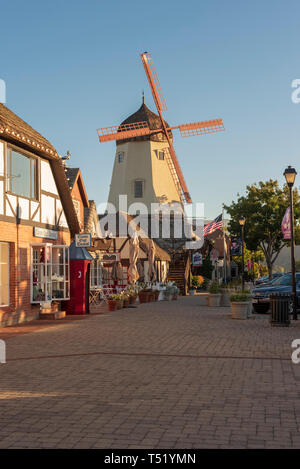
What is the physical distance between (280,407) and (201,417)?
44.4 inches

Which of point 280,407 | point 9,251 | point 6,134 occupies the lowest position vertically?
point 280,407

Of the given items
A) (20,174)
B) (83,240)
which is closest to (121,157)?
(83,240)

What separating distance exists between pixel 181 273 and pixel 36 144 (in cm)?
2670

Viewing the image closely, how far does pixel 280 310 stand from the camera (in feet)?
55.2

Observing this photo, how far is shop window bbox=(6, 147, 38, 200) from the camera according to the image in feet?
59.8

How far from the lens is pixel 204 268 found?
54.8 meters

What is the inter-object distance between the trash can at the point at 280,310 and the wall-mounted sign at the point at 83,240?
774 centimetres

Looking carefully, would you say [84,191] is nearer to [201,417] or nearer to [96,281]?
[96,281]

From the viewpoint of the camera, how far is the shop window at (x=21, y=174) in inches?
717

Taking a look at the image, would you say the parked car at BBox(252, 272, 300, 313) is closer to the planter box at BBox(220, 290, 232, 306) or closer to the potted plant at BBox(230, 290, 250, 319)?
the potted plant at BBox(230, 290, 250, 319)

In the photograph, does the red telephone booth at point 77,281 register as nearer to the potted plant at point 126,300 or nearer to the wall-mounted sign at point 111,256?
the potted plant at point 126,300

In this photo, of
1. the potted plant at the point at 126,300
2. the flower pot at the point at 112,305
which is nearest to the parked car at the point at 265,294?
the flower pot at the point at 112,305

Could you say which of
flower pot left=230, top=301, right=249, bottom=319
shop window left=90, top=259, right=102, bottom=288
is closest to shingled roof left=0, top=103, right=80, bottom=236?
shop window left=90, top=259, right=102, bottom=288
